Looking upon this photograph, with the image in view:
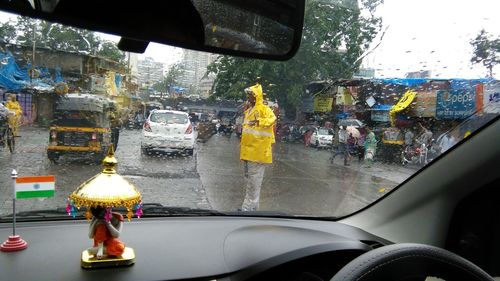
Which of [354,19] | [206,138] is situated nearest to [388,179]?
[354,19]

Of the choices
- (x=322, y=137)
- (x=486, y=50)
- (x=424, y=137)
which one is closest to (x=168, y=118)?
(x=322, y=137)

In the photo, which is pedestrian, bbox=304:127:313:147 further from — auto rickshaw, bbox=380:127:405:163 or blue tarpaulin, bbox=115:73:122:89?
blue tarpaulin, bbox=115:73:122:89

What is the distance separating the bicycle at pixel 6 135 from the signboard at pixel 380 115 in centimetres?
286

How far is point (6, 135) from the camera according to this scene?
11.1 ft

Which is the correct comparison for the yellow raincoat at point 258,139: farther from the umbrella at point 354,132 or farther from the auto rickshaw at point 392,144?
the auto rickshaw at point 392,144

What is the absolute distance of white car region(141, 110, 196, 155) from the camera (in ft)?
13.6

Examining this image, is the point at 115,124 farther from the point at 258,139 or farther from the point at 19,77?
the point at 258,139

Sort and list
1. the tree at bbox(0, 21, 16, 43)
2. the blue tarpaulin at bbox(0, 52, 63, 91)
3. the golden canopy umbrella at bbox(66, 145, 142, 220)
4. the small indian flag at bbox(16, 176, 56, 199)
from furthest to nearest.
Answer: the blue tarpaulin at bbox(0, 52, 63, 91), the tree at bbox(0, 21, 16, 43), the small indian flag at bbox(16, 176, 56, 199), the golden canopy umbrella at bbox(66, 145, 142, 220)

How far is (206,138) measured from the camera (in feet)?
14.5

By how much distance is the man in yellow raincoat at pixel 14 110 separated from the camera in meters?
3.28

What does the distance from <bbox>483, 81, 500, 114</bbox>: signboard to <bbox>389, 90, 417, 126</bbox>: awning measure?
628 mm

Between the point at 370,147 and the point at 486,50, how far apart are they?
1390 millimetres

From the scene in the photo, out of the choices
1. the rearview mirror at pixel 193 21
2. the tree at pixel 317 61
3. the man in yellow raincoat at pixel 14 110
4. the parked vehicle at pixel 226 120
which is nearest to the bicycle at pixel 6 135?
the man in yellow raincoat at pixel 14 110

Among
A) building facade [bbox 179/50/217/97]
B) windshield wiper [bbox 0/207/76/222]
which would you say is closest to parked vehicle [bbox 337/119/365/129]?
building facade [bbox 179/50/217/97]
